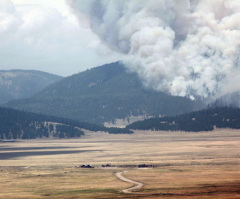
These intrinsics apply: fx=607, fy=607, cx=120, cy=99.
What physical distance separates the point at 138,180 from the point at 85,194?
23.6 metres

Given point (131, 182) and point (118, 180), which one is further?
point (118, 180)

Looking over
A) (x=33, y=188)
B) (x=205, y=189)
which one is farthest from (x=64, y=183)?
(x=205, y=189)

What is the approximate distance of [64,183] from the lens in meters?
135

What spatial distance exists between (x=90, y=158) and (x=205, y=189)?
84044 mm

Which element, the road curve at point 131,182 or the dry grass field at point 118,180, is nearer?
the dry grass field at point 118,180

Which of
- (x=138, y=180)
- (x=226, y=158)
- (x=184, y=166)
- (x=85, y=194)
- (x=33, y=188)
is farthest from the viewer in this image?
(x=226, y=158)

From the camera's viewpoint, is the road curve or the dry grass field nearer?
the dry grass field

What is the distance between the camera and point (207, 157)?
190500 mm

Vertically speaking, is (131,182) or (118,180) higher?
(118,180)

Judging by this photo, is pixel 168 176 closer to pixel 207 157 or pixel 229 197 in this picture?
pixel 229 197

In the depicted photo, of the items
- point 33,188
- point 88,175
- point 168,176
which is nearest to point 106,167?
point 88,175

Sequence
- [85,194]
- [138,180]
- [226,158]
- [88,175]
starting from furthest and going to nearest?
[226,158] < [88,175] < [138,180] < [85,194]

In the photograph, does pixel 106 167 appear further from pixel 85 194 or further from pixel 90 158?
pixel 85 194

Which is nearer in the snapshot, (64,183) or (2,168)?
(64,183)
